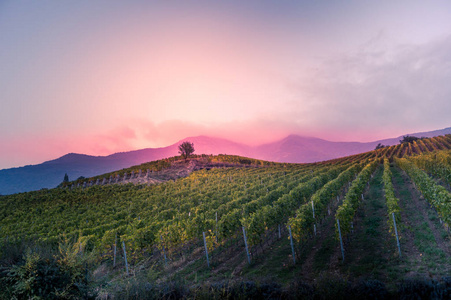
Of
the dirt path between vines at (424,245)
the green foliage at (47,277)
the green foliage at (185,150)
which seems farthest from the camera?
the green foliage at (185,150)

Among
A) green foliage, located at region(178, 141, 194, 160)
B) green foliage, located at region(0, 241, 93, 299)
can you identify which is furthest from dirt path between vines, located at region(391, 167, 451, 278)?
green foliage, located at region(178, 141, 194, 160)

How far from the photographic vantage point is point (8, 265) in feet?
16.8

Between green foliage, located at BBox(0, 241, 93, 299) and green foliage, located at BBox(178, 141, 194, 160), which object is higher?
green foliage, located at BBox(178, 141, 194, 160)

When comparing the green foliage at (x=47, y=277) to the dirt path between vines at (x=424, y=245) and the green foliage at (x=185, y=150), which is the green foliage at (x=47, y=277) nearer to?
the dirt path between vines at (x=424, y=245)

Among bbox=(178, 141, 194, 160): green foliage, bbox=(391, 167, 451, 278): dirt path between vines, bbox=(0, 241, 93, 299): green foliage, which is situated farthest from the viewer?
bbox=(178, 141, 194, 160): green foliage

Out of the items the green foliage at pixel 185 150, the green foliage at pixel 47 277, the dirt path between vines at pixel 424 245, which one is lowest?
the dirt path between vines at pixel 424 245

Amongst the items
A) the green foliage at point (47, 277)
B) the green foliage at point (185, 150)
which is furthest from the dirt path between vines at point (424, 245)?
the green foliage at point (185, 150)

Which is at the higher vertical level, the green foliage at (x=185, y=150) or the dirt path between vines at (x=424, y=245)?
the green foliage at (x=185, y=150)

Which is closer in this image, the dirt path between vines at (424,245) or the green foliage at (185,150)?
the dirt path between vines at (424,245)

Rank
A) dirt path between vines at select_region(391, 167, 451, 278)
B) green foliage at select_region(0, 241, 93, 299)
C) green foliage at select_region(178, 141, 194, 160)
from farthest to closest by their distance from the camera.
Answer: green foliage at select_region(178, 141, 194, 160) < dirt path between vines at select_region(391, 167, 451, 278) < green foliage at select_region(0, 241, 93, 299)

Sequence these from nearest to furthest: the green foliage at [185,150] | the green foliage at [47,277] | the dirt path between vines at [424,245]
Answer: the green foliage at [47,277] < the dirt path between vines at [424,245] < the green foliage at [185,150]

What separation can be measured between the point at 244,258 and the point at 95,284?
311 inches

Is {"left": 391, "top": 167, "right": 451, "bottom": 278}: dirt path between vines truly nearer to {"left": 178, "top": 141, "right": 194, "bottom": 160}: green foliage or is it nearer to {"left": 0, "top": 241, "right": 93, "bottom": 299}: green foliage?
{"left": 0, "top": 241, "right": 93, "bottom": 299}: green foliage

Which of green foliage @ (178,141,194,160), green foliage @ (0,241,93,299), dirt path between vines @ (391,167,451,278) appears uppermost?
green foliage @ (178,141,194,160)
